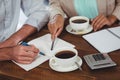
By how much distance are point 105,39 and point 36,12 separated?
21.4 inches

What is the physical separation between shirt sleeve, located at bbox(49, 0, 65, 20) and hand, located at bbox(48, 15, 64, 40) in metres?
0.07

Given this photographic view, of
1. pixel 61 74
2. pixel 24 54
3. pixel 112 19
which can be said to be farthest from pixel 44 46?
pixel 112 19

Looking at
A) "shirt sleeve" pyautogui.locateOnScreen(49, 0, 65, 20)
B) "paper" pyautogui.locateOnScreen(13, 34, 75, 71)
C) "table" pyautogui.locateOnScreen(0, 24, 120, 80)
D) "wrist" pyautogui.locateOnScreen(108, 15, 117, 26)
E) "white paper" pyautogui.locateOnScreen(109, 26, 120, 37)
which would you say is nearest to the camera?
"table" pyautogui.locateOnScreen(0, 24, 120, 80)

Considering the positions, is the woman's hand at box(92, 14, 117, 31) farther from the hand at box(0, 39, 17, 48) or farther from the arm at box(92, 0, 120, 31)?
the hand at box(0, 39, 17, 48)

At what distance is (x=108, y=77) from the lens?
3.19 feet

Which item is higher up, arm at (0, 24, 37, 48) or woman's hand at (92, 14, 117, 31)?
arm at (0, 24, 37, 48)

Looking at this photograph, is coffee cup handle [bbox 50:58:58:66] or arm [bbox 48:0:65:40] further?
arm [bbox 48:0:65:40]

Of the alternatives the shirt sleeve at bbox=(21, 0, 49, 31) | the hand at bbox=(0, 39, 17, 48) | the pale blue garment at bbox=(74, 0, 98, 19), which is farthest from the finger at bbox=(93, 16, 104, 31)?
the hand at bbox=(0, 39, 17, 48)

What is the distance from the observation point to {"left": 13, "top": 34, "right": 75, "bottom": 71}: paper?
1.11m

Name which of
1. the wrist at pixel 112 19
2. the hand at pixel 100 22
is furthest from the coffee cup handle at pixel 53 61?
the wrist at pixel 112 19

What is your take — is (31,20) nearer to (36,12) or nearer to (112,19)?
(36,12)

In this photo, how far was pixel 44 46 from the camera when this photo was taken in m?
1.25

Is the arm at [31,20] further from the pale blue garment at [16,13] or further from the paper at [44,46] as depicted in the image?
the paper at [44,46]

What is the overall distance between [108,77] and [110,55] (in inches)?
6.7
